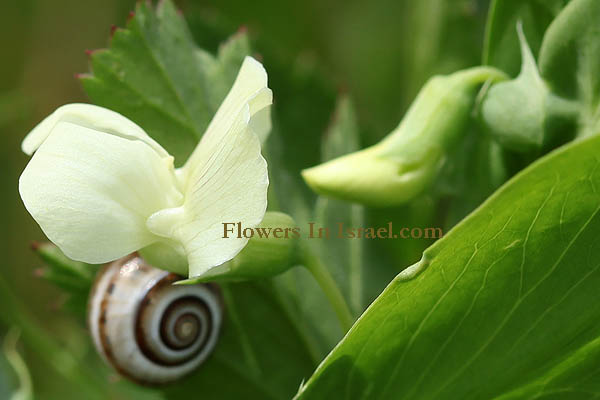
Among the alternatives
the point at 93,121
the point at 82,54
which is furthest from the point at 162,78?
the point at 82,54

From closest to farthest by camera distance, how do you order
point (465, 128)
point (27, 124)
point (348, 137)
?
1. point (465, 128)
2. point (348, 137)
3. point (27, 124)

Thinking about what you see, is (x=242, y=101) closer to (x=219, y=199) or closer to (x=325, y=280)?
(x=219, y=199)

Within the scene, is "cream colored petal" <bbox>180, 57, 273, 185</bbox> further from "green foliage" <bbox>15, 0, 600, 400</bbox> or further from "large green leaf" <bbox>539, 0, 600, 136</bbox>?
"large green leaf" <bbox>539, 0, 600, 136</bbox>

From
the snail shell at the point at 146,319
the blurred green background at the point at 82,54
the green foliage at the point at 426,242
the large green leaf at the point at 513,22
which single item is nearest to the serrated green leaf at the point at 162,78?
the green foliage at the point at 426,242

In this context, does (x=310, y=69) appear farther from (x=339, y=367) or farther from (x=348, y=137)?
(x=339, y=367)

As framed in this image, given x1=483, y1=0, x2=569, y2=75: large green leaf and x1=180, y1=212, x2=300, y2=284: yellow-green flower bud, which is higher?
x1=483, y1=0, x2=569, y2=75: large green leaf

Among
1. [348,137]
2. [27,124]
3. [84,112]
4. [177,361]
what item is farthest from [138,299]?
[27,124]

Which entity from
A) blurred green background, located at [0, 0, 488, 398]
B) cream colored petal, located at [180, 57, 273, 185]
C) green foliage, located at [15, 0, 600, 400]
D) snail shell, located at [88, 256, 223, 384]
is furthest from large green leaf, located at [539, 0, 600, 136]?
blurred green background, located at [0, 0, 488, 398]
